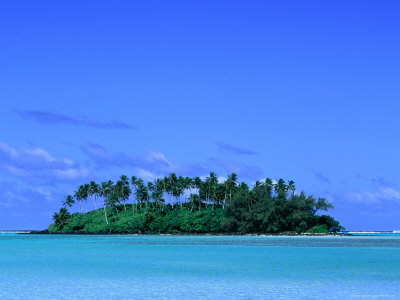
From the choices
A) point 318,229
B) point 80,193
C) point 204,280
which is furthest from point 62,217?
point 204,280

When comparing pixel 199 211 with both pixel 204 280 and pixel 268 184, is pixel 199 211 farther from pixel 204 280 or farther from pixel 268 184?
pixel 204 280

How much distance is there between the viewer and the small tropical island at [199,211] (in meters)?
133

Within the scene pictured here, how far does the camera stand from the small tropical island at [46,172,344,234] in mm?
133125

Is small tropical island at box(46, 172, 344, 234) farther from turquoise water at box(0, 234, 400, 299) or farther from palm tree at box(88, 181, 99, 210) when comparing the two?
turquoise water at box(0, 234, 400, 299)

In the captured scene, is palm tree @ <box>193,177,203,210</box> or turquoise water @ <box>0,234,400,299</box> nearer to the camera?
turquoise water @ <box>0,234,400,299</box>

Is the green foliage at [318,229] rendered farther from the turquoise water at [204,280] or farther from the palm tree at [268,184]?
the turquoise water at [204,280]

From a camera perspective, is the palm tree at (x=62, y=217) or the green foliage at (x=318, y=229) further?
the palm tree at (x=62, y=217)

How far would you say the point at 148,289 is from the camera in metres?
31.0

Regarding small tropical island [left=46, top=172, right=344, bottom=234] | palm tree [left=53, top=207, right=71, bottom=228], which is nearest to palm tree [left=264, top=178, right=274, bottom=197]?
small tropical island [left=46, top=172, right=344, bottom=234]

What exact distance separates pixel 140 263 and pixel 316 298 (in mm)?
24313

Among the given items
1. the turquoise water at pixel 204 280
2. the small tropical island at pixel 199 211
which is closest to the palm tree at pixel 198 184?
the small tropical island at pixel 199 211

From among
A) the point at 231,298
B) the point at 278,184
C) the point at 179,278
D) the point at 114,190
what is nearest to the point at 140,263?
the point at 179,278

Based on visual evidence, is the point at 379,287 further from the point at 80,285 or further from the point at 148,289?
the point at 80,285

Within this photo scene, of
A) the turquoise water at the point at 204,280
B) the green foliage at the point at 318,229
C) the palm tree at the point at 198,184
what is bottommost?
the turquoise water at the point at 204,280
